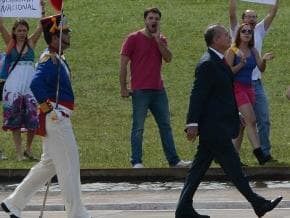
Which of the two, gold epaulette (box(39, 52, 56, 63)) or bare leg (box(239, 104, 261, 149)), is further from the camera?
bare leg (box(239, 104, 261, 149))

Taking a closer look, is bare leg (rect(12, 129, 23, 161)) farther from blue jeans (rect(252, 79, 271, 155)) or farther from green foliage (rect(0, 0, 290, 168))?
blue jeans (rect(252, 79, 271, 155))

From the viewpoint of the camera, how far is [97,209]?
483 inches

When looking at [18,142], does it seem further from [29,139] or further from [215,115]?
[215,115]

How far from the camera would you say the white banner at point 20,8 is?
15477mm

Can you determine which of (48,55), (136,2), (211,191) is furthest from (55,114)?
(136,2)

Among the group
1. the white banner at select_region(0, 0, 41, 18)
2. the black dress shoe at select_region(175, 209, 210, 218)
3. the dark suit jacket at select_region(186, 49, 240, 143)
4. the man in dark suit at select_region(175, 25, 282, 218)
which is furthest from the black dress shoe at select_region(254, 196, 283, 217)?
the white banner at select_region(0, 0, 41, 18)

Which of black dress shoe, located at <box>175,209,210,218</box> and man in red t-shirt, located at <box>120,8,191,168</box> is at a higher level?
man in red t-shirt, located at <box>120,8,191,168</box>

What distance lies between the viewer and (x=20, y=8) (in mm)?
15523

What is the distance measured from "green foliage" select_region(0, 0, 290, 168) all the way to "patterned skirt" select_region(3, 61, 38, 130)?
48 centimetres

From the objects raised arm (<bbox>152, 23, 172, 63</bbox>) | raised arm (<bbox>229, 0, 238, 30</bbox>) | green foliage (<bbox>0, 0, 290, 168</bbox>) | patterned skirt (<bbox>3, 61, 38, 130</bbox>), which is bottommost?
green foliage (<bbox>0, 0, 290, 168</bbox>)

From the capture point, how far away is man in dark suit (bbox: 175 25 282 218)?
37.0 ft

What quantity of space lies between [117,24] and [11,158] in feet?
37.1

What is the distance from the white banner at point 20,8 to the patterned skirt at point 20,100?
0.62m

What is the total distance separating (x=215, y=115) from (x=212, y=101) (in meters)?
0.13
